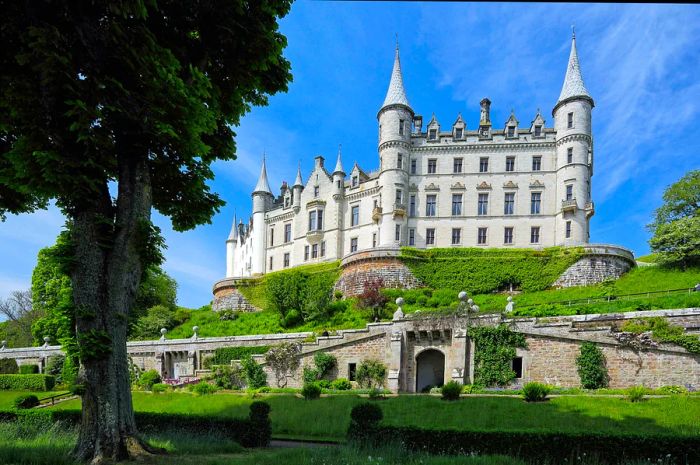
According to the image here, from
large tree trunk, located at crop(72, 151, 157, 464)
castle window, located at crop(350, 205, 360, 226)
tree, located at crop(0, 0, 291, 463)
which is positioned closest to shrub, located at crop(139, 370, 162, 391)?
tree, located at crop(0, 0, 291, 463)

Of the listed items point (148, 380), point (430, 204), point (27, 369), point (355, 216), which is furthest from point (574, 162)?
point (27, 369)

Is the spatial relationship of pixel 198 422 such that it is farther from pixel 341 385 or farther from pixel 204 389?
pixel 341 385

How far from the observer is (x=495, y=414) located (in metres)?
18.3

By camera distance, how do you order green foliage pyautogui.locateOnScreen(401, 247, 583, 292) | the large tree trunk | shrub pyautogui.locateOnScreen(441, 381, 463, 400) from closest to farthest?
the large tree trunk
shrub pyautogui.locateOnScreen(441, 381, 463, 400)
green foliage pyautogui.locateOnScreen(401, 247, 583, 292)

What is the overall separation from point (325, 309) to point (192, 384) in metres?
12.7

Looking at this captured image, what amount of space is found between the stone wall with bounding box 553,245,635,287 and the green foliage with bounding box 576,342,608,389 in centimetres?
1874

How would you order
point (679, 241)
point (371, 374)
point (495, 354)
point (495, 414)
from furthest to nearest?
point (679, 241) < point (371, 374) < point (495, 354) < point (495, 414)

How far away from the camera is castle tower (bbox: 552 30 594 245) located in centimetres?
4391

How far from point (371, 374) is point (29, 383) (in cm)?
2679

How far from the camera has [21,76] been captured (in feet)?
33.0

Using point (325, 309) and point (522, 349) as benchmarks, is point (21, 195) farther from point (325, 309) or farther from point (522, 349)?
point (325, 309)

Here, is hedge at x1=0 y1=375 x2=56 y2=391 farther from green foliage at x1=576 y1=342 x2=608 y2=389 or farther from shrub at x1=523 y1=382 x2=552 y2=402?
green foliage at x1=576 y1=342 x2=608 y2=389

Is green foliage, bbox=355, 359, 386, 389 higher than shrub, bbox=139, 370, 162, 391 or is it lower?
higher

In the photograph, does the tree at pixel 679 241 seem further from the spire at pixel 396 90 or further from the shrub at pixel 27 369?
the shrub at pixel 27 369
